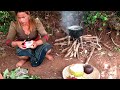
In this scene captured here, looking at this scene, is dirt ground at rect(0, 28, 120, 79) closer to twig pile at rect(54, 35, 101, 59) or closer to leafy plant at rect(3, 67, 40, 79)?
twig pile at rect(54, 35, 101, 59)

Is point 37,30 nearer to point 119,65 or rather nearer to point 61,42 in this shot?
point 61,42

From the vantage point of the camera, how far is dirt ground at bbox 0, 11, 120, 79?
3.89 m

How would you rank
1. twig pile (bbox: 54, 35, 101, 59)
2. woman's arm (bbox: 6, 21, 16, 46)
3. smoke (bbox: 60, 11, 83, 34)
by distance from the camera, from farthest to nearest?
smoke (bbox: 60, 11, 83, 34), twig pile (bbox: 54, 35, 101, 59), woman's arm (bbox: 6, 21, 16, 46)

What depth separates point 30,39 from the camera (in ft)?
13.5

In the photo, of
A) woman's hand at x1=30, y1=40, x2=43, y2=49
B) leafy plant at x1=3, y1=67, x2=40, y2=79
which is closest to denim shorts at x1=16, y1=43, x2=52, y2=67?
woman's hand at x1=30, y1=40, x2=43, y2=49

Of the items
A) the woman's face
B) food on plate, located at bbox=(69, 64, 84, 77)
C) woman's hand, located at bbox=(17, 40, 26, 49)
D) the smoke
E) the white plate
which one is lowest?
the white plate

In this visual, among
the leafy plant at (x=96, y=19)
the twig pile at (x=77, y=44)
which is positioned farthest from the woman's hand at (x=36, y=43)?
the leafy plant at (x=96, y=19)

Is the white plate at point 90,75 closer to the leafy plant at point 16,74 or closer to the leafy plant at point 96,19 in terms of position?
the leafy plant at point 16,74

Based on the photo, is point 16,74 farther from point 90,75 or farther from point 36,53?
point 90,75

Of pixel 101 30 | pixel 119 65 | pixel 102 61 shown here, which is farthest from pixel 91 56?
pixel 101 30

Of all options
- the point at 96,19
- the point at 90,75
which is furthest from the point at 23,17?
the point at 96,19

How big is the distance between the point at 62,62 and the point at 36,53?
1.50 feet

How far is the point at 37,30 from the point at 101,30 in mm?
1478

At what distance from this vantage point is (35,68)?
408 centimetres
